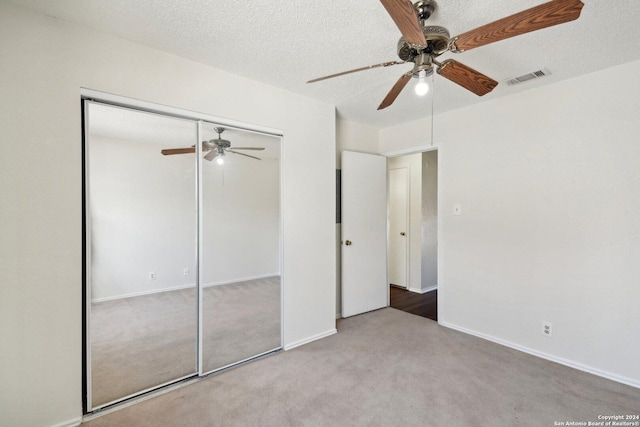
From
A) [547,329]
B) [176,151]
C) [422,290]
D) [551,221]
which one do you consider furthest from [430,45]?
[422,290]

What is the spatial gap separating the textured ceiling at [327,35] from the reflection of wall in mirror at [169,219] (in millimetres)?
793

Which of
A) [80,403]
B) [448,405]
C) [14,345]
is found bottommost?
[448,405]

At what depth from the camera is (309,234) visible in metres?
2.98

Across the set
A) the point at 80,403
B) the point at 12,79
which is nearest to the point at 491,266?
the point at 80,403

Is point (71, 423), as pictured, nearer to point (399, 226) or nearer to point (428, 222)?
point (399, 226)

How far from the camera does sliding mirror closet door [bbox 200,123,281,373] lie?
2430 mm

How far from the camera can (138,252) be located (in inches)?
90.0

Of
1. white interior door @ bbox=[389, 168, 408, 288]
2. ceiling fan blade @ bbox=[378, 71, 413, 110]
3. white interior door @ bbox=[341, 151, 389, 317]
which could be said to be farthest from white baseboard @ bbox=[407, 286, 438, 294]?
ceiling fan blade @ bbox=[378, 71, 413, 110]

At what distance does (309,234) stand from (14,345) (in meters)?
2.22

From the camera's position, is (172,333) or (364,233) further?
(364,233)

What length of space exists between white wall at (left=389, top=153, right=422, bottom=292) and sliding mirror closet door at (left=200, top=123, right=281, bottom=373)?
2.87 m

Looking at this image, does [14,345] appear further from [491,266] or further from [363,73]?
[491,266]

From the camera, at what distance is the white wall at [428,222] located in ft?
15.6

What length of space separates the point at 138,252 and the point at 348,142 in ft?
8.91
